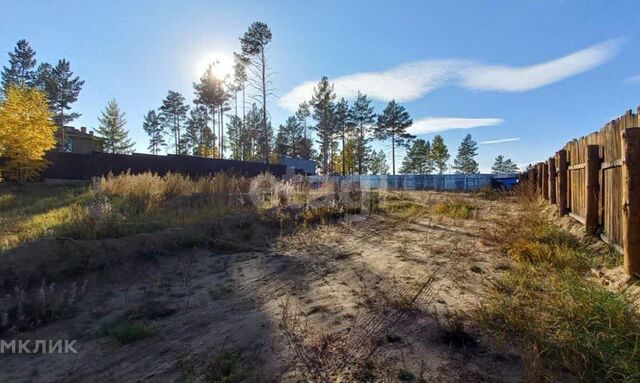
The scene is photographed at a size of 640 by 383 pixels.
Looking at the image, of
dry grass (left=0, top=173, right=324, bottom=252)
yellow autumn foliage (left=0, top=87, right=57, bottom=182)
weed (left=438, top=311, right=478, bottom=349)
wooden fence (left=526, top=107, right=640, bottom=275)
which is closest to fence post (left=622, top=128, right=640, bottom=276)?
wooden fence (left=526, top=107, right=640, bottom=275)

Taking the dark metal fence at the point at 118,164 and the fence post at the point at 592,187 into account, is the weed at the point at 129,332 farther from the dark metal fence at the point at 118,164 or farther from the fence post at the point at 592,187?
the dark metal fence at the point at 118,164

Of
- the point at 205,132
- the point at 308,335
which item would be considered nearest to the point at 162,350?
the point at 308,335

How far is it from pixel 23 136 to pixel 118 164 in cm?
549

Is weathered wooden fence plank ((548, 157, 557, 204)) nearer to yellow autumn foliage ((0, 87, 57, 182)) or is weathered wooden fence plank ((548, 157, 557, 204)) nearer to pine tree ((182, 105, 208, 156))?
yellow autumn foliage ((0, 87, 57, 182))

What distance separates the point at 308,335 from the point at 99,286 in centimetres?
338

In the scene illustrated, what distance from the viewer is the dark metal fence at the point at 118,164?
1919 cm

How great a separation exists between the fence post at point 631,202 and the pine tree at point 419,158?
197 feet

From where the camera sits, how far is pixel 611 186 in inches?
177

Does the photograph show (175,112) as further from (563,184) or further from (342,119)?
(563,184)

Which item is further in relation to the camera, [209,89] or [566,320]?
[209,89]

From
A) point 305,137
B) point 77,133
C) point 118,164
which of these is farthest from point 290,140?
point 118,164

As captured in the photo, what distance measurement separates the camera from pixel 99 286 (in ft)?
15.6

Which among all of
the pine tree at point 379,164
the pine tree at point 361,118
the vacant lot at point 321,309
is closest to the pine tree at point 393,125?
the pine tree at point 361,118

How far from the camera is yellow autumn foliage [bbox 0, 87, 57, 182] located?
757 inches
